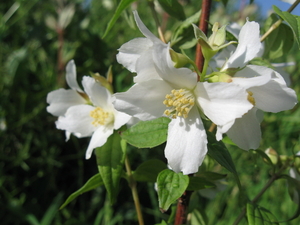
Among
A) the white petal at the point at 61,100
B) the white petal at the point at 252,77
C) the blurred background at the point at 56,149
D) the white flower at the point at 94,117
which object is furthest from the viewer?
the blurred background at the point at 56,149

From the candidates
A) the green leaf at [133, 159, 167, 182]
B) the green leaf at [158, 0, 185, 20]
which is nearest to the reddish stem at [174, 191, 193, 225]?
the green leaf at [133, 159, 167, 182]

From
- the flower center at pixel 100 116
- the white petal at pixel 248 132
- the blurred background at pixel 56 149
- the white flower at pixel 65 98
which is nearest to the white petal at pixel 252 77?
the white petal at pixel 248 132

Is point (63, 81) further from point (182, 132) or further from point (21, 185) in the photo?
point (182, 132)

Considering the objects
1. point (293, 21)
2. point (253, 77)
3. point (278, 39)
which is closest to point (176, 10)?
point (278, 39)

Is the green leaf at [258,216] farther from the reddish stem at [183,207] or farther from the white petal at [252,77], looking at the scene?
the white petal at [252,77]

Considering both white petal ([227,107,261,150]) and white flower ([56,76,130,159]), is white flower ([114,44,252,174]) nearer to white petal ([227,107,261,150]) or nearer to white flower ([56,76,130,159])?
white petal ([227,107,261,150])

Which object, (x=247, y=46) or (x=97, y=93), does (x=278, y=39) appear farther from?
(x=97, y=93)

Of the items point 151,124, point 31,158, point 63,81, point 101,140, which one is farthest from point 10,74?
point 151,124
